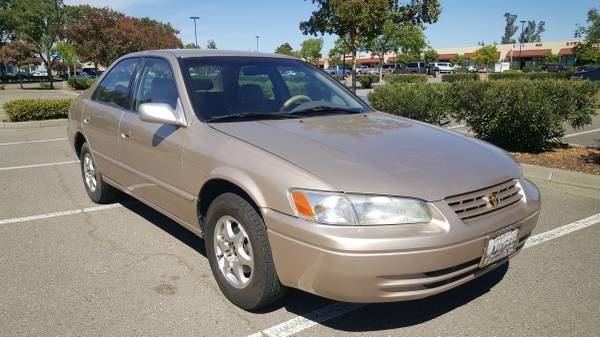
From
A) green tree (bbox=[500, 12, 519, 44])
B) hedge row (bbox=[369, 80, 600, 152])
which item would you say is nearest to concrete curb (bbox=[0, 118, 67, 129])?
hedge row (bbox=[369, 80, 600, 152])

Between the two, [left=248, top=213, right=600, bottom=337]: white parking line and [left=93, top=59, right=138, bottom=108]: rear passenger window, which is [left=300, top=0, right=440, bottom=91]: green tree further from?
[left=248, top=213, right=600, bottom=337]: white parking line

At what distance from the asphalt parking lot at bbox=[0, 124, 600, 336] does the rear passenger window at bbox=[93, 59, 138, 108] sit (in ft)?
3.96

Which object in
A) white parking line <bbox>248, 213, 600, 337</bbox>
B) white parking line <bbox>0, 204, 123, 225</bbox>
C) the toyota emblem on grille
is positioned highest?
the toyota emblem on grille

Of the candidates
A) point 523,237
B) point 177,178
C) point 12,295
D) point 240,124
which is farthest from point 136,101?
point 523,237

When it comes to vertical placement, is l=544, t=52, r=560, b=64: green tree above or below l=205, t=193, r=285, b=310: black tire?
above

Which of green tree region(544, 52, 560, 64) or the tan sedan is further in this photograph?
green tree region(544, 52, 560, 64)

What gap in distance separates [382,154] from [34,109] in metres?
12.1

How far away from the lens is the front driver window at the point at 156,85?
3.78m

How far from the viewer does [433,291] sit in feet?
8.43

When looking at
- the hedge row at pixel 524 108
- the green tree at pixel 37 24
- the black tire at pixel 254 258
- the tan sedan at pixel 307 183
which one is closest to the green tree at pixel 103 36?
the green tree at pixel 37 24

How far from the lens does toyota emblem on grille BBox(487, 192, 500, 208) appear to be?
9.12 feet

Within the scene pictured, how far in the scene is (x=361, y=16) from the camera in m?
14.9

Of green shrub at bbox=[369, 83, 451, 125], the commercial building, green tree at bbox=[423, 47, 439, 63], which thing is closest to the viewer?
green shrub at bbox=[369, 83, 451, 125]

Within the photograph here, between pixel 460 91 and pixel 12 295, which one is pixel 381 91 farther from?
pixel 12 295
